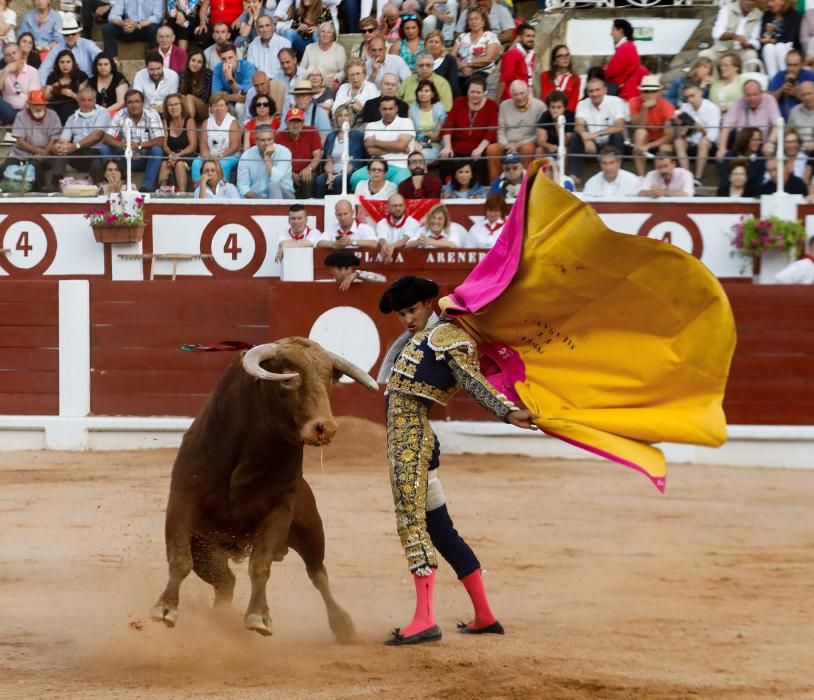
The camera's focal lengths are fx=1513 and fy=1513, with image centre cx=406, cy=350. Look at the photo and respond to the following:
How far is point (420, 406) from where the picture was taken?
16.2 ft

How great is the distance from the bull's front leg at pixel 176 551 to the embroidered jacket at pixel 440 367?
31.5 inches

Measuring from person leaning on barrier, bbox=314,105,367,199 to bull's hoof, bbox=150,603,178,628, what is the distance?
23.1ft

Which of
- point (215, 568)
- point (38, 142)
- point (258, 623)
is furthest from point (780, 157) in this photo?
point (258, 623)

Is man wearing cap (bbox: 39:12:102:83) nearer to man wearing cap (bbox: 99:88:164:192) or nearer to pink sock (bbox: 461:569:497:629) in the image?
man wearing cap (bbox: 99:88:164:192)

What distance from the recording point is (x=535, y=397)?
5.03m

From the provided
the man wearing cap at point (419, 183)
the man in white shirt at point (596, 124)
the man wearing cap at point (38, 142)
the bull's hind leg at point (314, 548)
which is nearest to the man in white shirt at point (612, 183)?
the man in white shirt at point (596, 124)

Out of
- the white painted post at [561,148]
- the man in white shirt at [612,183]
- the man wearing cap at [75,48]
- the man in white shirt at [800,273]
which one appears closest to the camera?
the man in white shirt at [800,273]

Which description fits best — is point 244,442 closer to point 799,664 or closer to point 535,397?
point 535,397

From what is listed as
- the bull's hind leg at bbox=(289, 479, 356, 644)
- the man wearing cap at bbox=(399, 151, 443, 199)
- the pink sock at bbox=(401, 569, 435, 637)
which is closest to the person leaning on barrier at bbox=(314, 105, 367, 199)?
the man wearing cap at bbox=(399, 151, 443, 199)

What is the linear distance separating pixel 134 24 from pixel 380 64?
260cm

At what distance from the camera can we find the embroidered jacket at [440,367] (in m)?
4.80

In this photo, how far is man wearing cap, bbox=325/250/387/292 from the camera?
32.9ft

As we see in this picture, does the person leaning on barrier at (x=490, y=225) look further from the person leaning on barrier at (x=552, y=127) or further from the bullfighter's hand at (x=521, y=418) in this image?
the bullfighter's hand at (x=521, y=418)

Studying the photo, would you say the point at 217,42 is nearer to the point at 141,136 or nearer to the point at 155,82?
the point at 155,82
